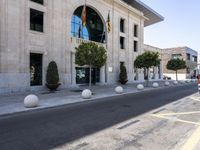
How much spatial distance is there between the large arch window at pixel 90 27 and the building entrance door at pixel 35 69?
7305mm

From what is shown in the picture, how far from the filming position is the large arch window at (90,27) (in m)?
28.2

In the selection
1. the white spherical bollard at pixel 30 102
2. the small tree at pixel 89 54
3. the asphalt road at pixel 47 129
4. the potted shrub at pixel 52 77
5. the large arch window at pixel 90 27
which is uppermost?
the large arch window at pixel 90 27

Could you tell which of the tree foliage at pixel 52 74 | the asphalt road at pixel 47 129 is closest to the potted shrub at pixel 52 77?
the tree foliage at pixel 52 74

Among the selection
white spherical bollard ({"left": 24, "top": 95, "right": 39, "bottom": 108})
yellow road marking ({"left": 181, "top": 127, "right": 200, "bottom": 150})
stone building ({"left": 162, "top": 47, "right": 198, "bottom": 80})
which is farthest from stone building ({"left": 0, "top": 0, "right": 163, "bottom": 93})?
stone building ({"left": 162, "top": 47, "right": 198, "bottom": 80})

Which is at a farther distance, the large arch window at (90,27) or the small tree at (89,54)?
A: the large arch window at (90,27)

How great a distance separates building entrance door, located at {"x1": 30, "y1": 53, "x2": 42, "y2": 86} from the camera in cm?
2142

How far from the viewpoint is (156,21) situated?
172 feet

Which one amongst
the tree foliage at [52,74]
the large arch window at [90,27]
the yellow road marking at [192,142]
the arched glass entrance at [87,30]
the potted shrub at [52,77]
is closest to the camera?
the yellow road marking at [192,142]

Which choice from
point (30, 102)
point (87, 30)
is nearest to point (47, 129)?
point (30, 102)

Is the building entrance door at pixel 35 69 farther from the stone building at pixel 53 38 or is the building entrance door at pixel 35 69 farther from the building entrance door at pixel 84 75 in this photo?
the building entrance door at pixel 84 75

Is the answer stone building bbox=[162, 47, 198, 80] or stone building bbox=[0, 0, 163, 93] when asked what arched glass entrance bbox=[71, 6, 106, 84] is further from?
stone building bbox=[162, 47, 198, 80]

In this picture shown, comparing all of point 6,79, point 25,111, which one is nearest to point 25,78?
point 6,79

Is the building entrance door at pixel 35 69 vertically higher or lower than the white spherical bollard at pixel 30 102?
higher

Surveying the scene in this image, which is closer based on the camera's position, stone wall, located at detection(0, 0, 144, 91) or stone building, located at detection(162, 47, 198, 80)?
stone wall, located at detection(0, 0, 144, 91)
